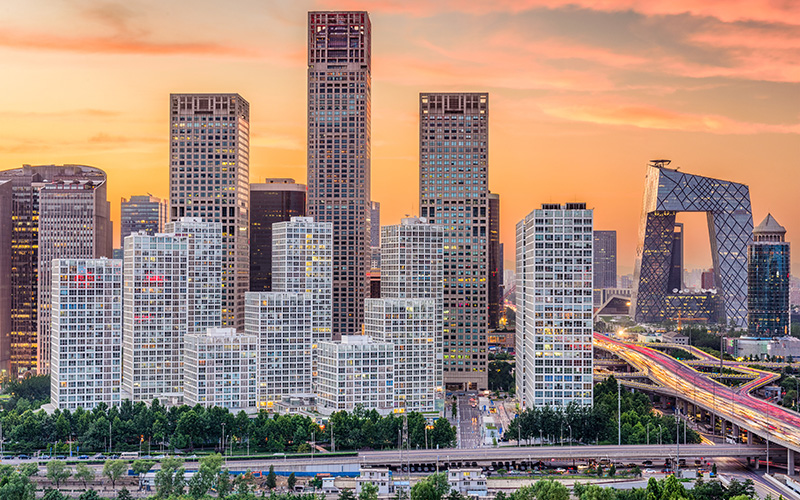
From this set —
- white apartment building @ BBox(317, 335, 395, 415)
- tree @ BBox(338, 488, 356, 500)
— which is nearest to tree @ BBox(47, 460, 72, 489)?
tree @ BBox(338, 488, 356, 500)

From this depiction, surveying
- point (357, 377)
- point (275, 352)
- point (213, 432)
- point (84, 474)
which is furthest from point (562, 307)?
point (84, 474)

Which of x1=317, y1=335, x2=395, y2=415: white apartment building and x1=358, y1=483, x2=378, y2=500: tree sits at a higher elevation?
x1=317, y1=335, x2=395, y2=415: white apartment building

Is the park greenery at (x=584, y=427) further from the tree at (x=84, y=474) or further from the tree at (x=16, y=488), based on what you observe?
the tree at (x=16, y=488)

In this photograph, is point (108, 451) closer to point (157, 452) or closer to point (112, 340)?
point (157, 452)

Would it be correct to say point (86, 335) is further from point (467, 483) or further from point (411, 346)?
point (467, 483)

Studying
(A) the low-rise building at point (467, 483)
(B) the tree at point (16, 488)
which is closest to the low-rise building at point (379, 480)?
(A) the low-rise building at point (467, 483)

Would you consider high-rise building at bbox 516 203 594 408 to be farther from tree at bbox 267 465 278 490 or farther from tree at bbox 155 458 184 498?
tree at bbox 155 458 184 498
